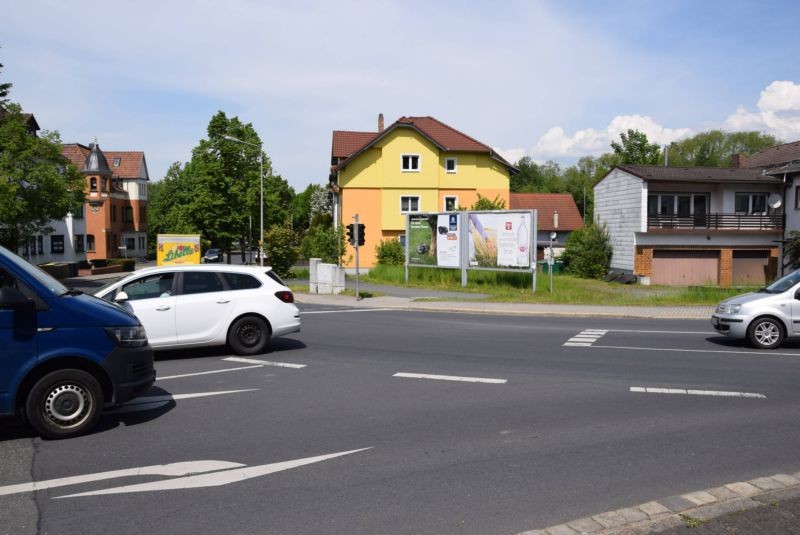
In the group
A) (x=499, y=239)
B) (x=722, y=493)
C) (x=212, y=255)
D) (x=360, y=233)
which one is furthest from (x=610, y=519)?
(x=212, y=255)

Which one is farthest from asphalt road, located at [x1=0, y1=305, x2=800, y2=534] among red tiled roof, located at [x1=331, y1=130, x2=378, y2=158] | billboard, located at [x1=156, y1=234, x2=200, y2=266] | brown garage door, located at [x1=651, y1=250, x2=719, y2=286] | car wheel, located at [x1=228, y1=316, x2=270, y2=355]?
red tiled roof, located at [x1=331, y1=130, x2=378, y2=158]

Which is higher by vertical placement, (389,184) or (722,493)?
(389,184)

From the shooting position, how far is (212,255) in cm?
5950

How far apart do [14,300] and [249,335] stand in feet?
20.5

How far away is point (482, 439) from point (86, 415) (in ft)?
13.2

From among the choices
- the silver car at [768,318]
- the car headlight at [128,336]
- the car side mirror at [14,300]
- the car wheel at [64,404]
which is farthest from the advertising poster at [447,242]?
the car side mirror at [14,300]

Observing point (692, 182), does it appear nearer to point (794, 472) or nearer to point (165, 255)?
point (165, 255)

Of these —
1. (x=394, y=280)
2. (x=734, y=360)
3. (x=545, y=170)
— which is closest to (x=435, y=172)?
(x=394, y=280)

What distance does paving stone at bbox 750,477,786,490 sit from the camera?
544 centimetres

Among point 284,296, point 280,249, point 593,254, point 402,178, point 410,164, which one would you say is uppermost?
point 410,164

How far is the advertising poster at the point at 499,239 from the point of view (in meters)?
28.9

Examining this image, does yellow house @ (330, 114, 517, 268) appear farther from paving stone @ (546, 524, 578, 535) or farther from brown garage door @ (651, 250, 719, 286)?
paving stone @ (546, 524, 578, 535)

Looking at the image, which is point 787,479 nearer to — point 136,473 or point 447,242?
point 136,473

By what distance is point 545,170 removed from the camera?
129 m
